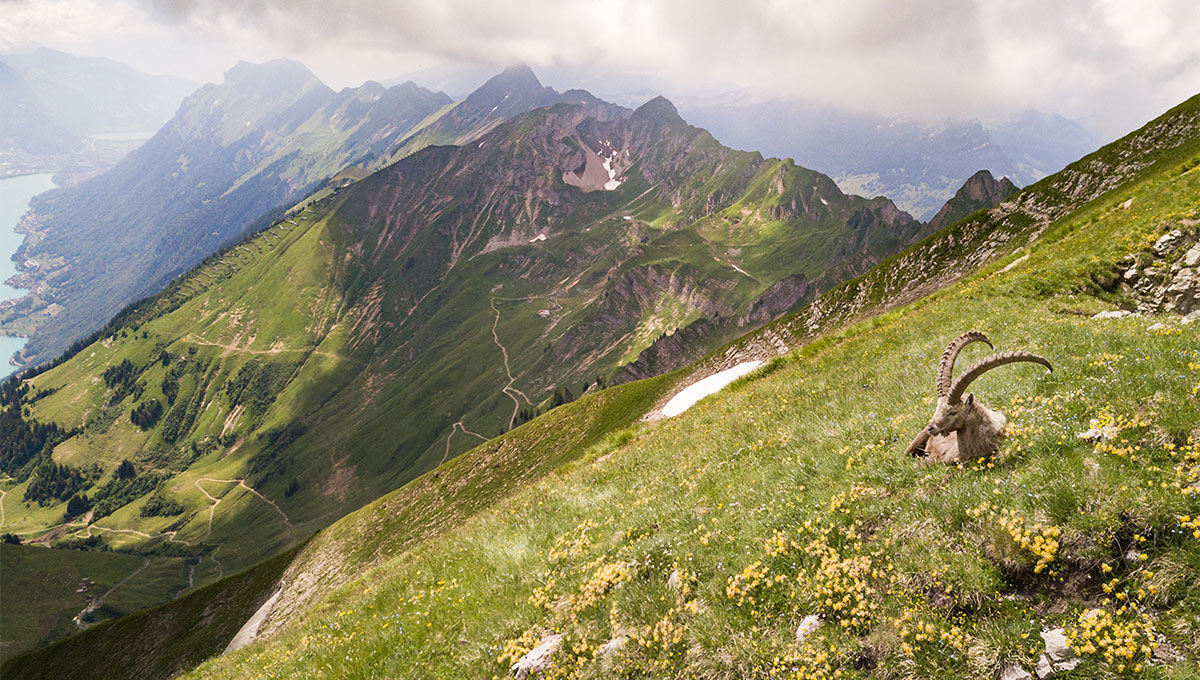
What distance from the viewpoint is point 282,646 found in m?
15.2

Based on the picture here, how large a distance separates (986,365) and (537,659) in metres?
9.29

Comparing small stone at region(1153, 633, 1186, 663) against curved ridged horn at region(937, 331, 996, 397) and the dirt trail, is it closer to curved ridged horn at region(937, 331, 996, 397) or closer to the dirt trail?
curved ridged horn at region(937, 331, 996, 397)

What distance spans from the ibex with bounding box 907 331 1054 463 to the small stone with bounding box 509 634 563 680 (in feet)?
25.5

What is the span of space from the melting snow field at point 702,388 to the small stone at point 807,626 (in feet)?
121

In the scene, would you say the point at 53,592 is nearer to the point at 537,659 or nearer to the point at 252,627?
the point at 252,627

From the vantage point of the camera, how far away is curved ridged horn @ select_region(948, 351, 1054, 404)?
841 cm

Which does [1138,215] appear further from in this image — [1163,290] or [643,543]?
[643,543]

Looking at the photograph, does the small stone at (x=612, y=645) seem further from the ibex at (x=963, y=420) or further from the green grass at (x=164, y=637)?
the green grass at (x=164, y=637)

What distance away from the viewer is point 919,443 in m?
9.80

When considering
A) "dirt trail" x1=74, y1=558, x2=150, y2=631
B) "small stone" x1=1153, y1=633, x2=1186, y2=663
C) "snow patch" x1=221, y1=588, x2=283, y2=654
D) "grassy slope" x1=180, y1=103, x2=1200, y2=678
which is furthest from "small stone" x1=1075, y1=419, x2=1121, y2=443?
"dirt trail" x1=74, y1=558, x2=150, y2=631

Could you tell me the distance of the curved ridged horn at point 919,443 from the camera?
381 inches

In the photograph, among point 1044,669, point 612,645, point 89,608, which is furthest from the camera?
point 89,608

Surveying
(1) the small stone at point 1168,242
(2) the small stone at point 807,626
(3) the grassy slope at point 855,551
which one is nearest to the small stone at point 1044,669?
(3) the grassy slope at point 855,551

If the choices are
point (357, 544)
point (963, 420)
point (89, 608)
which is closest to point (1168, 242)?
point (963, 420)
